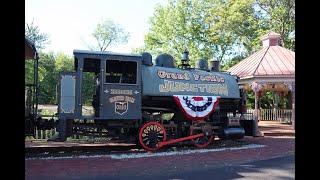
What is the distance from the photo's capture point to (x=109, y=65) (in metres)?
11.0

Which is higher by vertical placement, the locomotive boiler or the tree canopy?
the tree canopy

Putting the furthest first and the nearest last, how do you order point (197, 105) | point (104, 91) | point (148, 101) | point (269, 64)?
point (269, 64), point (197, 105), point (148, 101), point (104, 91)

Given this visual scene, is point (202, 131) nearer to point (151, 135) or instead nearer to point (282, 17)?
point (151, 135)

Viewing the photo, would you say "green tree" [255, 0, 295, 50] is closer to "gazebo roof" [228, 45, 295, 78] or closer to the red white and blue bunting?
"gazebo roof" [228, 45, 295, 78]

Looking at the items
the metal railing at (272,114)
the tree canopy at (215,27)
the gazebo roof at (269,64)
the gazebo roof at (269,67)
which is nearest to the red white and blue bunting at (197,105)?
the gazebo roof at (269,67)

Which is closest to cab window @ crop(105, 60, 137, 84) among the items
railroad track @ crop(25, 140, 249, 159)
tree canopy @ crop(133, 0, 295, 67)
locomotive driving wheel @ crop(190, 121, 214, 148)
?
railroad track @ crop(25, 140, 249, 159)

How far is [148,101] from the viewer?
11.1 m

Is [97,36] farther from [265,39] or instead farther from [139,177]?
[139,177]

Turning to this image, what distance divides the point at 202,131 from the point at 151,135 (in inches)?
85.6

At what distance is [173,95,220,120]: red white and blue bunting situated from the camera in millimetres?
11156

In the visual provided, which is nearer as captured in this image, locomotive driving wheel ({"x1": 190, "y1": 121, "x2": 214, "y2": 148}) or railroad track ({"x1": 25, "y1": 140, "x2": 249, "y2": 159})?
railroad track ({"x1": 25, "y1": 140, "x2": 249, "y2": 159})

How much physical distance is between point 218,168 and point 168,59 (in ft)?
16.9

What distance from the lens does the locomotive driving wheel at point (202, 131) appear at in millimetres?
11777

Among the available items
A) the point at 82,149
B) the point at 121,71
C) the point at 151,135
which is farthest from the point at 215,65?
the point at 82,149
